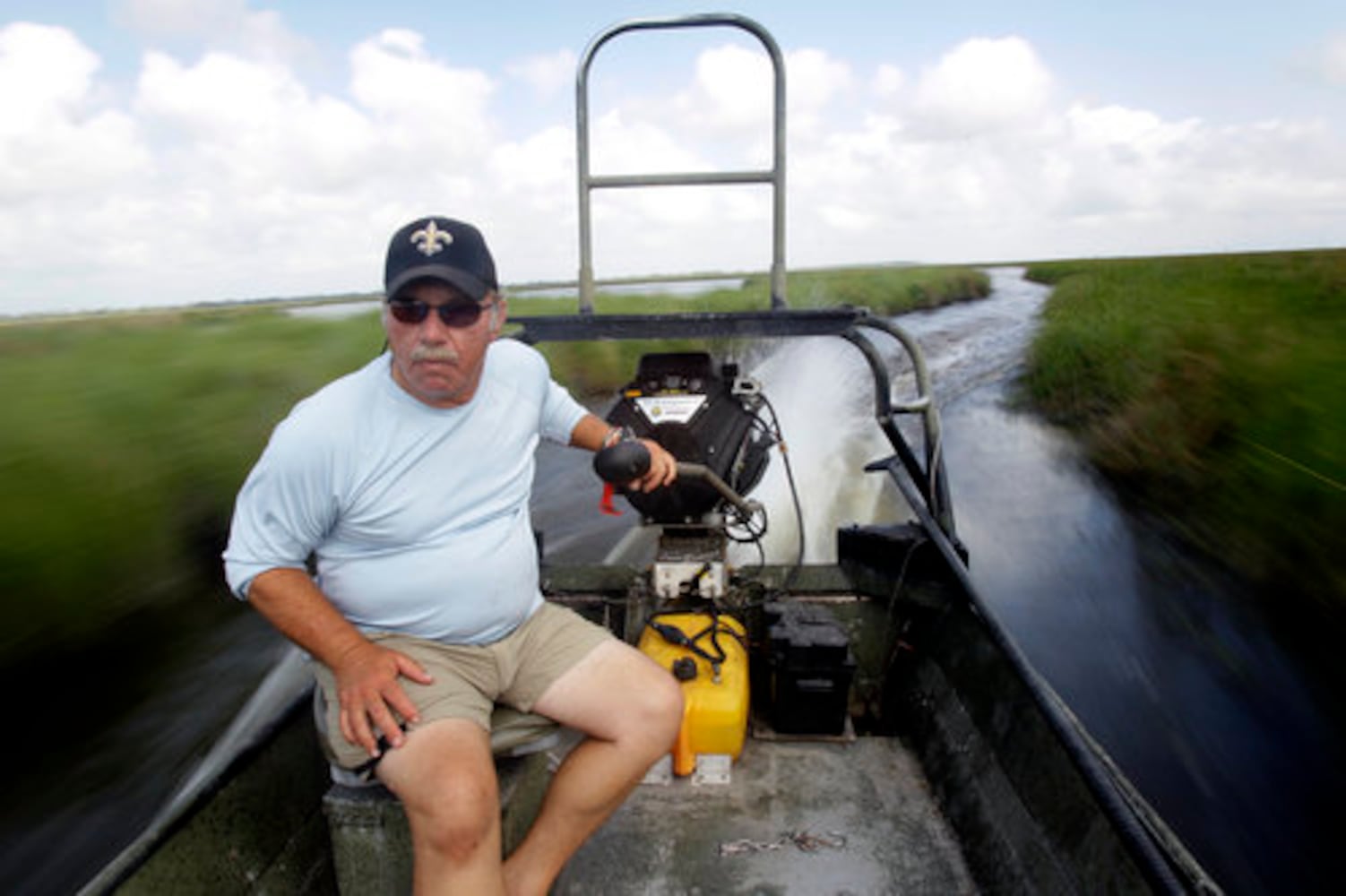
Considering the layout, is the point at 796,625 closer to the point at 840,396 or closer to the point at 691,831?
the point at 691,831

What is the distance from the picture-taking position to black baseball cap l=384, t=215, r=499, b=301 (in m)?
1.76

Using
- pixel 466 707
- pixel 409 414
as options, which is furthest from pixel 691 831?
pixel 409 414

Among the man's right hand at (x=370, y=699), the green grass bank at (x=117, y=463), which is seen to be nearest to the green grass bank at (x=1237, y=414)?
the man's right hand at (x=370, y=699)

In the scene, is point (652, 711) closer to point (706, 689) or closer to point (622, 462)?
point (622, 462)

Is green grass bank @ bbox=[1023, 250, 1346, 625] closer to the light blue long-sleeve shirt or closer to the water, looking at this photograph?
the water

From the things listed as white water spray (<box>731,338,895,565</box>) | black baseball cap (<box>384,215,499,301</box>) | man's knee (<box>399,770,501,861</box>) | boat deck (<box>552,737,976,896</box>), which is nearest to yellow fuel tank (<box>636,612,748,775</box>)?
boat deck (<box>552,737,976,896</box>)

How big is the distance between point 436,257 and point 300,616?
30.3 inches

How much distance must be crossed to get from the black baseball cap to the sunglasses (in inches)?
1.0

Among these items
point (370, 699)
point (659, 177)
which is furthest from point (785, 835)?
point (659, 177)

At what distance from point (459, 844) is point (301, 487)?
744mm

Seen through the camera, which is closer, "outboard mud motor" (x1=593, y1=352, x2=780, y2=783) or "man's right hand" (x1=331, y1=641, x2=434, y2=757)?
"man's right hand" (x1=331, y1=641, x2=434, y2=757)

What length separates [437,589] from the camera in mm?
1861

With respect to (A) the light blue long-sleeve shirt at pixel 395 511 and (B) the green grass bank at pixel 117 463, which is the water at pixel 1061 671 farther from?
(A) the light blue long-sleeve shirt at pixel 395 511

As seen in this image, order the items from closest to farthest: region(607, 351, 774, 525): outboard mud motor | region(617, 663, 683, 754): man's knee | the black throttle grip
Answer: region(617, 663, 683, 754): man's knee → the black throttle grip → region(607, 351, 774, 525): outboard mud motor
